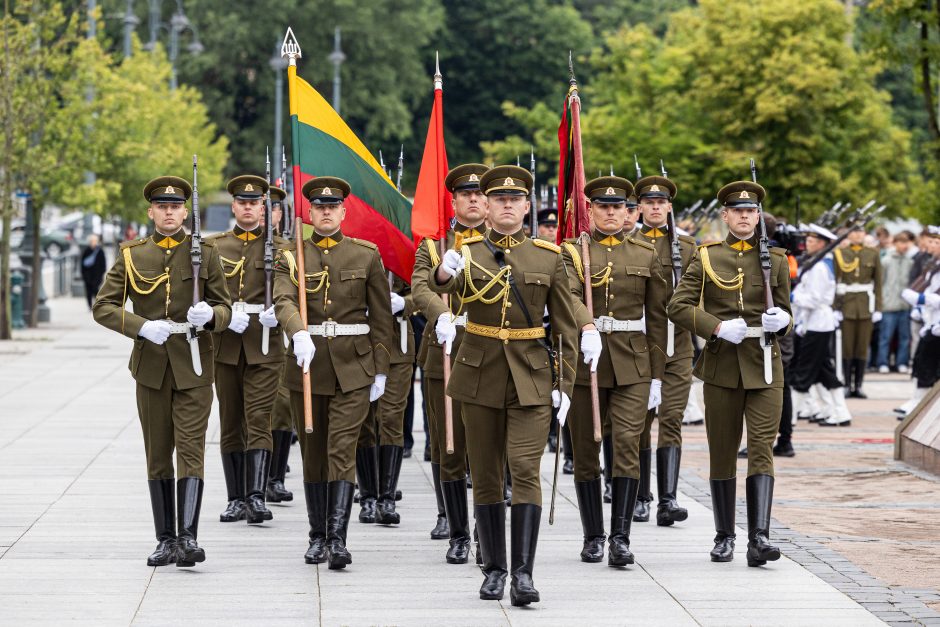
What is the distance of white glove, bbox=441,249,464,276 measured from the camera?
8336mm

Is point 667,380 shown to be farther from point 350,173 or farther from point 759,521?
point 350,173

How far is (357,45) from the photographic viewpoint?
60750mm

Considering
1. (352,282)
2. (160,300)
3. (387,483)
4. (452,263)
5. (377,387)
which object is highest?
(452,263)

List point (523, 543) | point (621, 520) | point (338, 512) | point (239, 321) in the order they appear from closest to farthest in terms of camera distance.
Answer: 1. point (523, 543)
2. point (338, 512)
3. point (621, 520)
4. point (239, 321)

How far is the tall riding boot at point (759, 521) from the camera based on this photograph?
9241 mm

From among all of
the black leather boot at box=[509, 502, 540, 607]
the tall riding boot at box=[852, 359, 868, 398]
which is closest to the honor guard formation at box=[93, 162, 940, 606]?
the black leather boot at box=[509, 502, 540, 607]

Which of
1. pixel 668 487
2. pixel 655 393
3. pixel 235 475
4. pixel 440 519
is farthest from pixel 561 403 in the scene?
pixel 235 475

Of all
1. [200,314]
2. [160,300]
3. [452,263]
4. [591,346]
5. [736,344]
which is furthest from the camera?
[736,344]

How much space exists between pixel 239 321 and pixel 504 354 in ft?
8.22

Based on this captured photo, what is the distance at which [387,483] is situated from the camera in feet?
36.1

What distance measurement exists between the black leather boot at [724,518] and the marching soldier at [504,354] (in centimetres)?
155

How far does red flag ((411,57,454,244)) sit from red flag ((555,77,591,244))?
28.0 inches

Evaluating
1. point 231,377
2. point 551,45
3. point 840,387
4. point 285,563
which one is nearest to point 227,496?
point 231,377

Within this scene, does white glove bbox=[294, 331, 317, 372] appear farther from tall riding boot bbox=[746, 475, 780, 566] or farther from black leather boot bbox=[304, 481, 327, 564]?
tall riding boot bbox=[746, 475, 780, 566]
